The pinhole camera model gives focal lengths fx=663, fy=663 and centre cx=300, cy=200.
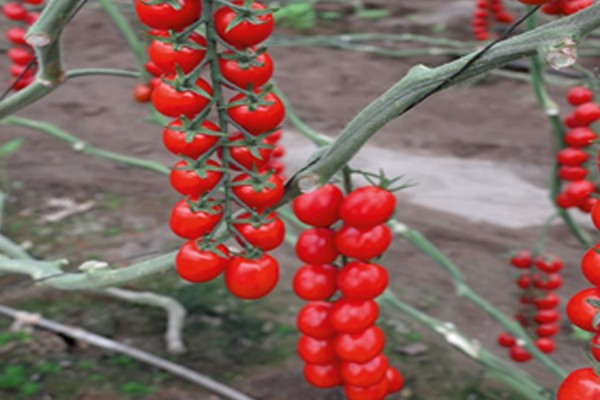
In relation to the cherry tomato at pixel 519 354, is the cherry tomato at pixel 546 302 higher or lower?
higher

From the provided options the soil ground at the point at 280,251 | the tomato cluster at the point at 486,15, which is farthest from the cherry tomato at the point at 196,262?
the tomato cluster at the point at 486,15

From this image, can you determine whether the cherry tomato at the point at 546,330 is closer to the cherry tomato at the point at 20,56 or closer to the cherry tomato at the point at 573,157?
the cherry tomato at the point at 573,157

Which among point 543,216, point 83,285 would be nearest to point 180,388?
point 83,285

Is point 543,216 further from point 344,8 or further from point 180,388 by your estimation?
point 344,8

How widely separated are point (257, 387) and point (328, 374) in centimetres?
85

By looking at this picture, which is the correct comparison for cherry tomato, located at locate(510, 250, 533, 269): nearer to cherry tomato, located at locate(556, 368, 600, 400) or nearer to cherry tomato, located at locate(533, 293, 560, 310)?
cherry tomato, located at locate(533, 293, 560, 310)

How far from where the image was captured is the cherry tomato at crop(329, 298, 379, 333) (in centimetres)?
86

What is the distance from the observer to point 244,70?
676 mm

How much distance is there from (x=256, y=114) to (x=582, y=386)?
400 millimetres

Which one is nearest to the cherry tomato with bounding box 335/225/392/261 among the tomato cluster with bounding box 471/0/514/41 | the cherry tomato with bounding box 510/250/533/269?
the cherry tomato with bounding box 510/250/533/269

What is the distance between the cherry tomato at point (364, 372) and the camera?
888 mm

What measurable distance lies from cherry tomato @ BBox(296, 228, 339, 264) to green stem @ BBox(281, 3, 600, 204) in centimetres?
7

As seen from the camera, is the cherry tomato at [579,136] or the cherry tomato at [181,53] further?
the cherry tomato at [579,136]

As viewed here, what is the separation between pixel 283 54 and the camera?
513 cm
